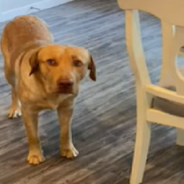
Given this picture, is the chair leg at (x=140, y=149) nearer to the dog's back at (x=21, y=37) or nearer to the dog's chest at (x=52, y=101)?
the dog's chest at (x=52, y=101)

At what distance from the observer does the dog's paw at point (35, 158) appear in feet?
7.04

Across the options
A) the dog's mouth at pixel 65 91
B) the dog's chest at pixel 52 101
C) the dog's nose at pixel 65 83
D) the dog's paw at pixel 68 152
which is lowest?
the dog's paw at pixel 68 152

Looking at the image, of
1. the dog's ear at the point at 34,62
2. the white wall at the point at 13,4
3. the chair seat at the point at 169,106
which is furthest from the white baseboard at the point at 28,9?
the chair seat at the point at 169,106

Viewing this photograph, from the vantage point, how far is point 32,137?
6.95 feet

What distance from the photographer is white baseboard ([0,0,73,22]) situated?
4.00 meters

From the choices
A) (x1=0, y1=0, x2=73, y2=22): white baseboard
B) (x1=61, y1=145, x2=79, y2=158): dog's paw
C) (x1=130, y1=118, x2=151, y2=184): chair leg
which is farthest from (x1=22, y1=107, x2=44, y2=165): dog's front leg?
(x1=0, y1=0, x2=73, y2=22): white baseboard

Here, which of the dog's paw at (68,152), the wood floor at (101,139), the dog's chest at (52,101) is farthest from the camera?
the dog's paw at (68,152)

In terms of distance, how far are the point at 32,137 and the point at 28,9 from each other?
2268 mm

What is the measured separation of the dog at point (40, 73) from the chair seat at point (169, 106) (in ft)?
1.06

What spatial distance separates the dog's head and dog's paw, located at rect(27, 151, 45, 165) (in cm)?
40

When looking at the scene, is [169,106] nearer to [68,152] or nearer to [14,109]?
[68,152]

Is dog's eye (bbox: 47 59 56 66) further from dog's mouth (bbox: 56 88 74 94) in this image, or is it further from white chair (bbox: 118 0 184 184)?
white chair (bbox: 118 0 184 184)

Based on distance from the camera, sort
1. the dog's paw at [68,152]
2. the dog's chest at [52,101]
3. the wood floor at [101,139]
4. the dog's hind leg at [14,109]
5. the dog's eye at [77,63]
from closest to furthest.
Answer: the dog's eye at [77,63], the dog's chest at [52,101], the wood floor at [101,139], the dog's paw at [68,152], the dog's hind leg at [14,109]

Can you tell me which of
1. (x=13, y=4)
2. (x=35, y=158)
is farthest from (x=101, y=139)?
Result: (x=13, y=4)
